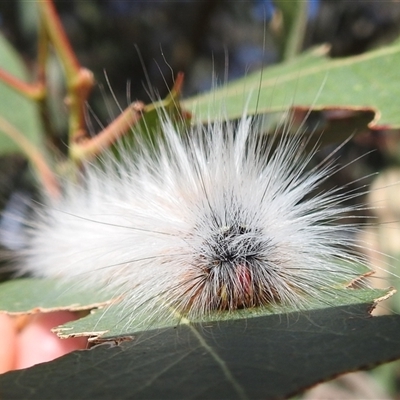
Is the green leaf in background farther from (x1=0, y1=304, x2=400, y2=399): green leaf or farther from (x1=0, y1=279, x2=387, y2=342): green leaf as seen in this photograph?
(x1=0, y1=304, x2=400, y2=399): green leaf

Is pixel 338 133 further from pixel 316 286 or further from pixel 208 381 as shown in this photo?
pixel 208 381

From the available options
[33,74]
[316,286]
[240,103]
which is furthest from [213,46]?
[316,286]

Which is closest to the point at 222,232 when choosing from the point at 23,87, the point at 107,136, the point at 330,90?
the point at 107,136

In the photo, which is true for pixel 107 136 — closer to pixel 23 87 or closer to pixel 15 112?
pixel 23 87

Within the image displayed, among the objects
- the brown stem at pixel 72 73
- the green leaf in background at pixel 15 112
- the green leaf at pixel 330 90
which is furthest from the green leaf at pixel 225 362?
the green leaf in background at pixel 15 112

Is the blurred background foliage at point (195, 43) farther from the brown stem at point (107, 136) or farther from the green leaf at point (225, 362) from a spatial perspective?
the green leaf at point (225, 362)

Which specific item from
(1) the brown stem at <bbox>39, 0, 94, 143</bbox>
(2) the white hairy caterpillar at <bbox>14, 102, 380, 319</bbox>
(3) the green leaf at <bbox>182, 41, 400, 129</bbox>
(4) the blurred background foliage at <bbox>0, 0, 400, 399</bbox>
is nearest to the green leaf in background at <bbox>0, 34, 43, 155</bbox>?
(4) the blurred background foliage at <bbox>0, 0, 400, 399</bbox>
